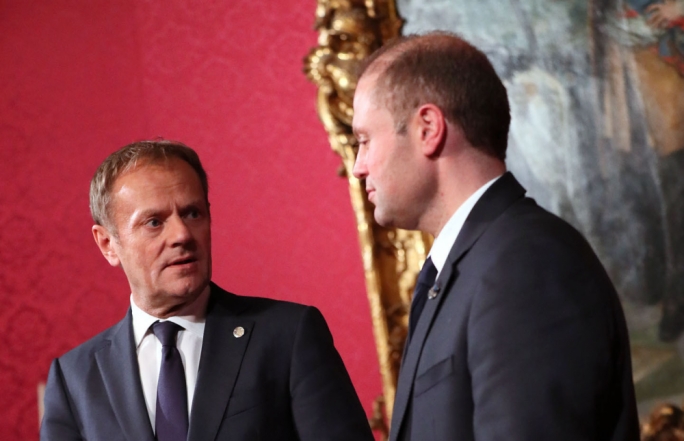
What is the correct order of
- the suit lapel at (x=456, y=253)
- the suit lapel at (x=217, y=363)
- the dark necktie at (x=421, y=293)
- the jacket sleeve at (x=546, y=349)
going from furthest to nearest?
the suit lapel at (x=217, y=363) → the dark necktie at (x=421, y=293) → the suit lapel at (x=456, y=253) → the jacket sleeve at (x=546, y=349)

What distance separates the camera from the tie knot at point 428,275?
1714 millimetres

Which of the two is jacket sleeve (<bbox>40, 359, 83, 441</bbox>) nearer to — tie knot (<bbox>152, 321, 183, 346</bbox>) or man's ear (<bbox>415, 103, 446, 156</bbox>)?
tie knot (<bbox>152, 321, 183, 346</bbox>)

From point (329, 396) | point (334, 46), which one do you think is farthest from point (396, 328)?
point (329, 396)

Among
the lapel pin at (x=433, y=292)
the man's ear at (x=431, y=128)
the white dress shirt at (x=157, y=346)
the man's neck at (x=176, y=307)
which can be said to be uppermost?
the man's ear at (x=431, y=128)

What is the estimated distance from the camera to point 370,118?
1674 mm

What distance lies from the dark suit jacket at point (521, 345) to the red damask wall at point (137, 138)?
200cm

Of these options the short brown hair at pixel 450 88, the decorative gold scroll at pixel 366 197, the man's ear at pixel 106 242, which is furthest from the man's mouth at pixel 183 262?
the decorative gold scroll at pixel 366 197

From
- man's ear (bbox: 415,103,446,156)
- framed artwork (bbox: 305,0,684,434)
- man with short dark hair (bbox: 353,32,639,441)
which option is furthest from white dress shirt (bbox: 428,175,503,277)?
framed artwork (bbox: 305,0,684,434)

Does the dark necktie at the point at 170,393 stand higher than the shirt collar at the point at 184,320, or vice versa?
→ the shirt collar at the point at 184,320

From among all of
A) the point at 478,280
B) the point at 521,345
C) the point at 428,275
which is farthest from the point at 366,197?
the point at 521,345

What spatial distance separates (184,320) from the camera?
2123mm

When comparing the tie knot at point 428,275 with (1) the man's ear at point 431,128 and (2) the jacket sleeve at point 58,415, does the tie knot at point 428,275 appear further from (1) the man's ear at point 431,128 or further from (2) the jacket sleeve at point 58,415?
(2) the jacket sleeve at point 58,415

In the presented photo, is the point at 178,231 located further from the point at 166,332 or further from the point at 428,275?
the point at 428,275

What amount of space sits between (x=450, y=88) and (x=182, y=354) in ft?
2.96
